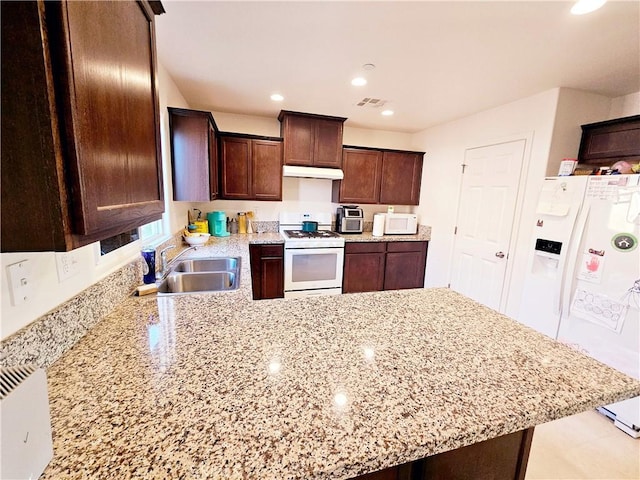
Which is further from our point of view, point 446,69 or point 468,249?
point 468,249

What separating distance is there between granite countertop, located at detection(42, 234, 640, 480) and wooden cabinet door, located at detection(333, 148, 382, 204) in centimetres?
→ 269

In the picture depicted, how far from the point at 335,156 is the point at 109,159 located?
3017mm

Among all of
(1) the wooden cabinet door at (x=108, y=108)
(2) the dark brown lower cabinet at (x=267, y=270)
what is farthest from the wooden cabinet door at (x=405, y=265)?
(1) the wooden cabinet door at (x=108, y=108)

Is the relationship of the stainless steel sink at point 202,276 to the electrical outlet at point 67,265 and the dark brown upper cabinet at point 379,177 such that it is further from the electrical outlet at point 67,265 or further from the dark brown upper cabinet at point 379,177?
the dark brown upper cabinet at point 379,177

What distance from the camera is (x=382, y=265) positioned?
3631mm

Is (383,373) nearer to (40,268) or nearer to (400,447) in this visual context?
(400,447)

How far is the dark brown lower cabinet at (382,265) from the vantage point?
3.49 meters

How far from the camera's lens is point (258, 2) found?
54.8 inches

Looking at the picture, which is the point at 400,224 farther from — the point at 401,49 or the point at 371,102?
the point at 401,49

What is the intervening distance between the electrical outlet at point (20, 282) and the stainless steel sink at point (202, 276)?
793mm

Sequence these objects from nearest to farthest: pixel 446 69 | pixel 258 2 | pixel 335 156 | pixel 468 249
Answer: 1. pixel 258 2
2. pixel 446 69
3. pixel 468 249
4. pixel 335 156

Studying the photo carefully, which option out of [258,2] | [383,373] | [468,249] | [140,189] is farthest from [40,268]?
[468,249]

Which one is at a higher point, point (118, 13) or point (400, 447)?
point (118, 13)

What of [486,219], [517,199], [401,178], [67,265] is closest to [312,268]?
[401,178]
